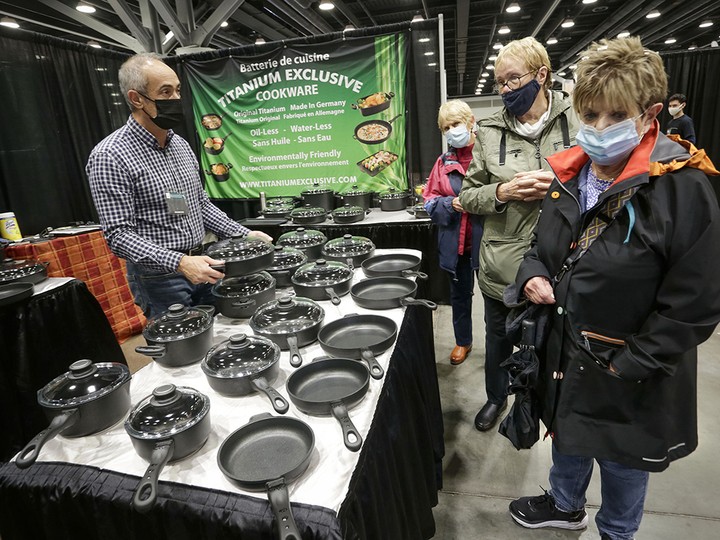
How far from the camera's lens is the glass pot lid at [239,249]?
158cm

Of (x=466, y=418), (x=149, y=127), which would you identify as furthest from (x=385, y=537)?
(x=149, y=127)

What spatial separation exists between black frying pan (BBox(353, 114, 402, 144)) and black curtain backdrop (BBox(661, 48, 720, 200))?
6.06m

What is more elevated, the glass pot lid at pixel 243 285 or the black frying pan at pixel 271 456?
the glass pot lid at pixel 243 285

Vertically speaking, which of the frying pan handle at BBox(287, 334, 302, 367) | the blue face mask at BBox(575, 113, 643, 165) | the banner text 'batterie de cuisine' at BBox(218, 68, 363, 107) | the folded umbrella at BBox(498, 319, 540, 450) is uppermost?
the banner text 'batterie de cuisine' at BBox(218, 68, 363, 107)

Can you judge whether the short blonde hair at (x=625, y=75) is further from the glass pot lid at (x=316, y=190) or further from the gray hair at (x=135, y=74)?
the glass pot lid at (x=316, y=190)

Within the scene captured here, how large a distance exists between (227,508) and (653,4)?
9.91 metres

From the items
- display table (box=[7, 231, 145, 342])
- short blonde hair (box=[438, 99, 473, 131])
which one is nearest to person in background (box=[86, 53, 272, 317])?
short blonde hair (box=[438, 99, 473, 131])

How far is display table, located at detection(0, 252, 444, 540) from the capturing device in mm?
791

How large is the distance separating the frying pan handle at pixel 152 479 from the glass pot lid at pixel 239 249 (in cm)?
80

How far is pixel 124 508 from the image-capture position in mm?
848

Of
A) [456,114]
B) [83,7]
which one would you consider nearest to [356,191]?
[456,114]

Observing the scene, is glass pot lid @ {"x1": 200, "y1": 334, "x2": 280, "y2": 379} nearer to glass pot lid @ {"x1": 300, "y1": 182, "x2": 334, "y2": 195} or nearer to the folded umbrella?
the folded umbrella

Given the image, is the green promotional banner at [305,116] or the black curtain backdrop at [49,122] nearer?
the black curtain backdrop at [49,122]

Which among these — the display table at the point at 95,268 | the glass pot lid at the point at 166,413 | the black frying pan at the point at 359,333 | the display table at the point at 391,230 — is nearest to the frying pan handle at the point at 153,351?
the glass pot lid at the point at 166,413
